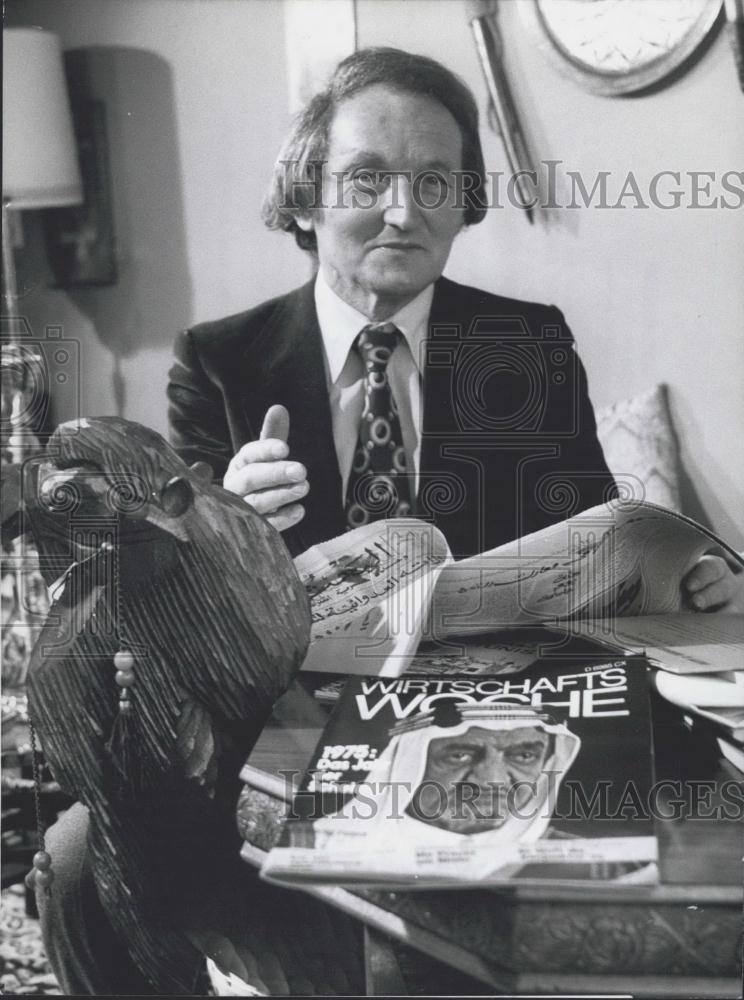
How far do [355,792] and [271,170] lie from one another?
0.57m

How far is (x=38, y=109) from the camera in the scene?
3.19ft

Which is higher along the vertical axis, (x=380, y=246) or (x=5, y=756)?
(x=380, y=246)

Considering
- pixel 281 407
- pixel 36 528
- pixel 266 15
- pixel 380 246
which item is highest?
pixel 266 15

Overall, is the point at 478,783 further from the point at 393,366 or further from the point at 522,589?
the point at 393,366

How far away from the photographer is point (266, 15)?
949 millimetres

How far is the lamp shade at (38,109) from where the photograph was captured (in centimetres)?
97

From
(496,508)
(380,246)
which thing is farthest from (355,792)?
(380,246)

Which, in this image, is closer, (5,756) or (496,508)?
(496,508)

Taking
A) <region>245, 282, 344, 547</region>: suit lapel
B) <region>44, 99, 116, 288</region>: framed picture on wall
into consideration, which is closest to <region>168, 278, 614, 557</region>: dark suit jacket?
<region>245, 282, 344, 547</region>: suit lapel

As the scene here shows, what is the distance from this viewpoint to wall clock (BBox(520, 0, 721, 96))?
91 cm

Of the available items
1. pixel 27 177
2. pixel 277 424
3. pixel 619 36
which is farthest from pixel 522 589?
pixel 27 177

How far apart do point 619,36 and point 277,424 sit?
1.51ft

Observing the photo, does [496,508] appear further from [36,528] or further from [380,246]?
[36,528]

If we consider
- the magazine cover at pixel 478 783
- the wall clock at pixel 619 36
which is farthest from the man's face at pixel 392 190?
the magazine cover at pixel 478 783
